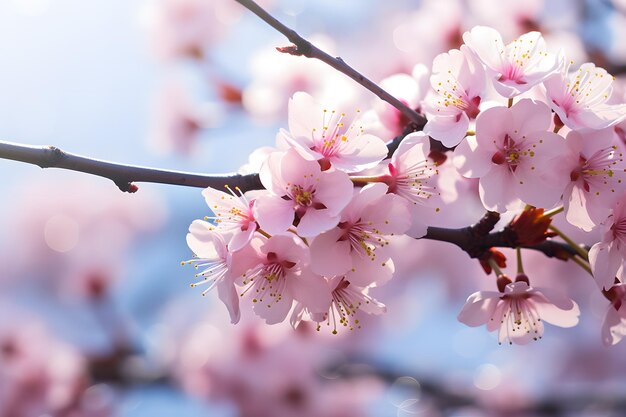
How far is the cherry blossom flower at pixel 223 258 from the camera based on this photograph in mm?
1136

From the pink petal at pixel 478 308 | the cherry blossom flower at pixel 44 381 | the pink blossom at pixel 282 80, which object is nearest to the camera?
the pink petal at pixel 478 308

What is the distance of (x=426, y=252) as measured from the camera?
467 cm

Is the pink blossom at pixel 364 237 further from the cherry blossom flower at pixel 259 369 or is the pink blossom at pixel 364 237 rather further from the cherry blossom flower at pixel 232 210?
the cherry blossom flower at pixel 259 369

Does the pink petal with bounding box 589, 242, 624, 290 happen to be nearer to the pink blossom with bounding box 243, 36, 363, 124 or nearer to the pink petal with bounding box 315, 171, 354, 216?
the pink petal with bounding box 315, 171, 354, 216

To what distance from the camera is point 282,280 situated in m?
1.19

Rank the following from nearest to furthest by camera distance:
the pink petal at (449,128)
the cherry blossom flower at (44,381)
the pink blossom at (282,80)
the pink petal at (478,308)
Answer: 1. the pink petal at (449,128)
2. the pink petal at (478,308)
3. the pink blossom at (282,80)
4. the cherry blossom flower at (44,381)

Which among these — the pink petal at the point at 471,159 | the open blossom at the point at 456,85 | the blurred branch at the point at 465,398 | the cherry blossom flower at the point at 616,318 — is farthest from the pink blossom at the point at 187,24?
the cherry blossom flower at the point at 616,318

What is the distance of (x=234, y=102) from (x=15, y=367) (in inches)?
69.0

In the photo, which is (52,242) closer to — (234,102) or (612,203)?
(234,102)

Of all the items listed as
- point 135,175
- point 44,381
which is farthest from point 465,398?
point 135,175

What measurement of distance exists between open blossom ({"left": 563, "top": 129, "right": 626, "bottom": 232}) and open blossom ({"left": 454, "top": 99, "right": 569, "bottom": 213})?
2 centimetres

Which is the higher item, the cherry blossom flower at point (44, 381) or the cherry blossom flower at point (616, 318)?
the cherry blossom flower at point (616, 318)

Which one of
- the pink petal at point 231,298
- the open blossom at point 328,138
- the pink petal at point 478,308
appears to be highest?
the open blossom at point 328,138

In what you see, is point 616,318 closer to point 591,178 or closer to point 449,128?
point 591,178
